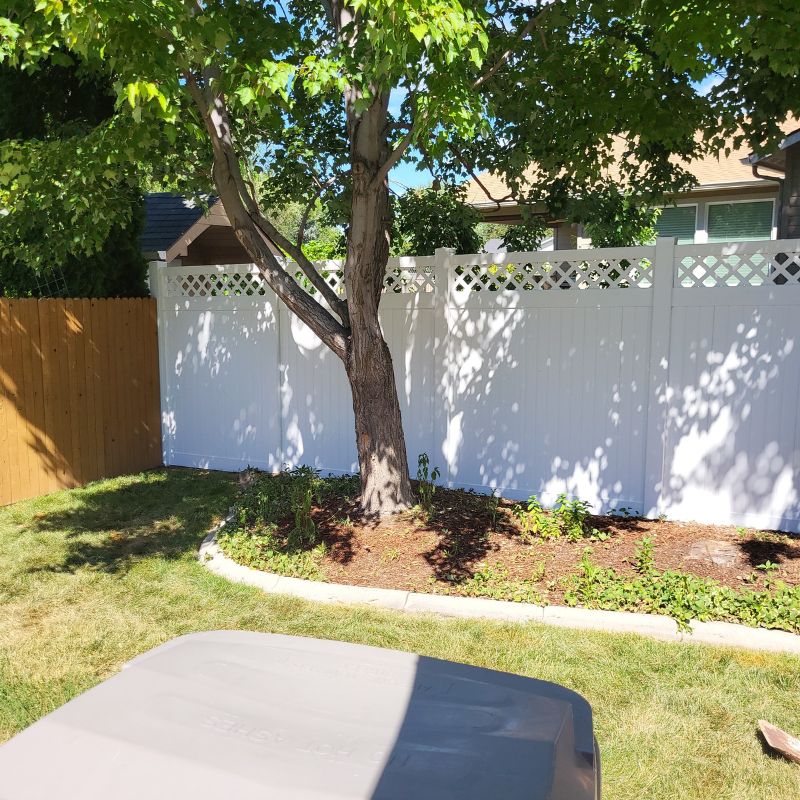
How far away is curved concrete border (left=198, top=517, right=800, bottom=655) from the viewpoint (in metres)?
4.09

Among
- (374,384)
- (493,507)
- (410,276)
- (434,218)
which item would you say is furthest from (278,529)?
(434,218)

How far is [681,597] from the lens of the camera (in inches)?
172

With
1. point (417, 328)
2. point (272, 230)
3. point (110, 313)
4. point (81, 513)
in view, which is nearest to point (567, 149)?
point (417, 328)

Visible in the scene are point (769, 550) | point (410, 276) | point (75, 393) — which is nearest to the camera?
point (769, 550)

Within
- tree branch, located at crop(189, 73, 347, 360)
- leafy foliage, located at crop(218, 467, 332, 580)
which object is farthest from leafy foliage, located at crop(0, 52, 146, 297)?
leafy foliage, located at crop(218, 467, 332, 580)

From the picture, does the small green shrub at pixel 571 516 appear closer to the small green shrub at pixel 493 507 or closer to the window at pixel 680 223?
the small green shrub at pixel 493 507

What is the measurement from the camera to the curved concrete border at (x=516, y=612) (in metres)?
4.09

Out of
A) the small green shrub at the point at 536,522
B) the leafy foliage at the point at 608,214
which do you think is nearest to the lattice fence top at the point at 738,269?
the leafy foliage at the point at 608,214

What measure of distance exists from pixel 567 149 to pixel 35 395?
212 inches

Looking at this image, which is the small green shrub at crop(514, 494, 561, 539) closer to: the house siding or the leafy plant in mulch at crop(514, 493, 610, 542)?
the leafy plant in mulch at crop(514, 493, 610, 542)

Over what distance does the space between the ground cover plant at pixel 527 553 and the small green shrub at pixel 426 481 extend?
3 centimetres

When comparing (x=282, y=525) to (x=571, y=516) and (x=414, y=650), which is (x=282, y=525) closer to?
(x=414, y=650)

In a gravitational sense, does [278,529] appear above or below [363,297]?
below

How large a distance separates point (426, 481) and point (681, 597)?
8.53 ft
